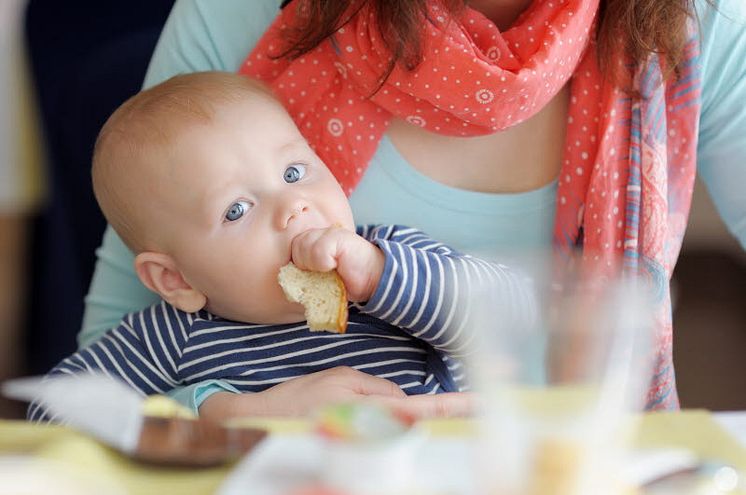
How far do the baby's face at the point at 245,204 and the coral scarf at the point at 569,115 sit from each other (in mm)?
177

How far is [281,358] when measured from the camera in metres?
1.22

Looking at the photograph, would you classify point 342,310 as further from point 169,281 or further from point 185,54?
point 185,54

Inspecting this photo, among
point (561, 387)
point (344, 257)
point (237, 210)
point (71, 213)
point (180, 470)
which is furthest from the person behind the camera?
point (71, 213)

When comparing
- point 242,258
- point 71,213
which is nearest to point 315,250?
point 242,258

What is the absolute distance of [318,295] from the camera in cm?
111

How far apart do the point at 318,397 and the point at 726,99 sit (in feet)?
2.32

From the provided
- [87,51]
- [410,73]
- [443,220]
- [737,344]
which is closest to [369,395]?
[443,220]

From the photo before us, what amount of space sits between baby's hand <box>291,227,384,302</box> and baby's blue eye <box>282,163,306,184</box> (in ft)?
0.35

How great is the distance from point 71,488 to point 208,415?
50 cm

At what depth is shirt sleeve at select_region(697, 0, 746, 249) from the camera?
4.38 feet

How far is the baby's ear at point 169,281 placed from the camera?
126 cm

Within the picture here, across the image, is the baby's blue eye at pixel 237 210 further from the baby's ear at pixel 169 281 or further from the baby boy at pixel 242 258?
the baby's ear at pixel 169 281

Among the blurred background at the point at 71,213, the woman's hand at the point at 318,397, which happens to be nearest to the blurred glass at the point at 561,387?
the blurred background at the point at 71,213

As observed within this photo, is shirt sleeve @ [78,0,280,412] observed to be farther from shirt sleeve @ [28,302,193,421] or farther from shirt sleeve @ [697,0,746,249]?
shirt sleeve @ [697,0,746,249]
